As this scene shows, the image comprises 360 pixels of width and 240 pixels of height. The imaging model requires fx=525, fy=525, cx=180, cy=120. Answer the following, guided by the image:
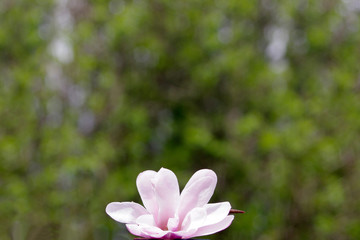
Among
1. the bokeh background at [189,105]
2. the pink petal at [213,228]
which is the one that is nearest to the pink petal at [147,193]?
the pink petal at [213,228]

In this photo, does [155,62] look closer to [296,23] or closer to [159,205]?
[296,23]

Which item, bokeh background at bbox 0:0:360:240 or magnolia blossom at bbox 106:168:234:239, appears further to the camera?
bokeh background at bbox 0:0:360:240

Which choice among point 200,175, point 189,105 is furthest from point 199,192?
point 189,105

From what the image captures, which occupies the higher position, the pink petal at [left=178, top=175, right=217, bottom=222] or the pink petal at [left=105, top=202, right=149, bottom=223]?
the pink petal at [left=178, top=175, right=217, bottom=222]

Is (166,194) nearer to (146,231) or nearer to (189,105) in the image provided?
(146,231)

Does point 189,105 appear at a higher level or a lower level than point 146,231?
higher

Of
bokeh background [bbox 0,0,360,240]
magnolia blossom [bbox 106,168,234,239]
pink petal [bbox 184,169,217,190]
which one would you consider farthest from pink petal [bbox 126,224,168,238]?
bokeh background [bbox 0,0,360,240]

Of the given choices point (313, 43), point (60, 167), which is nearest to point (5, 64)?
point (60, 167)

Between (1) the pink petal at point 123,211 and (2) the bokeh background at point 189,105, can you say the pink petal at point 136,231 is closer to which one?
(1) the pink petal at point 123,211

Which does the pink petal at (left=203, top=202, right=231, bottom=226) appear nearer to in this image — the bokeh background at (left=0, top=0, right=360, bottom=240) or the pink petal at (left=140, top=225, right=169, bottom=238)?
the pink petal at (left=140, top=225, right=169, bottom=238)
